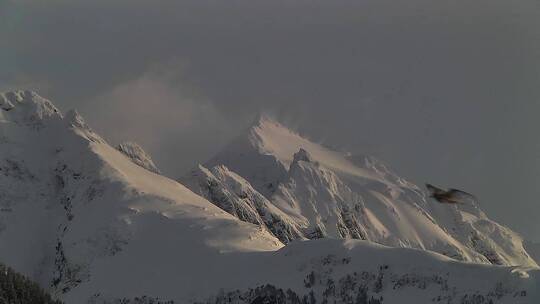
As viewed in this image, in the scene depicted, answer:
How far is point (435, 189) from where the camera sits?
4464 inches

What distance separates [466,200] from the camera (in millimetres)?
114375

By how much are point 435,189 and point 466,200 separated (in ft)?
12.6
